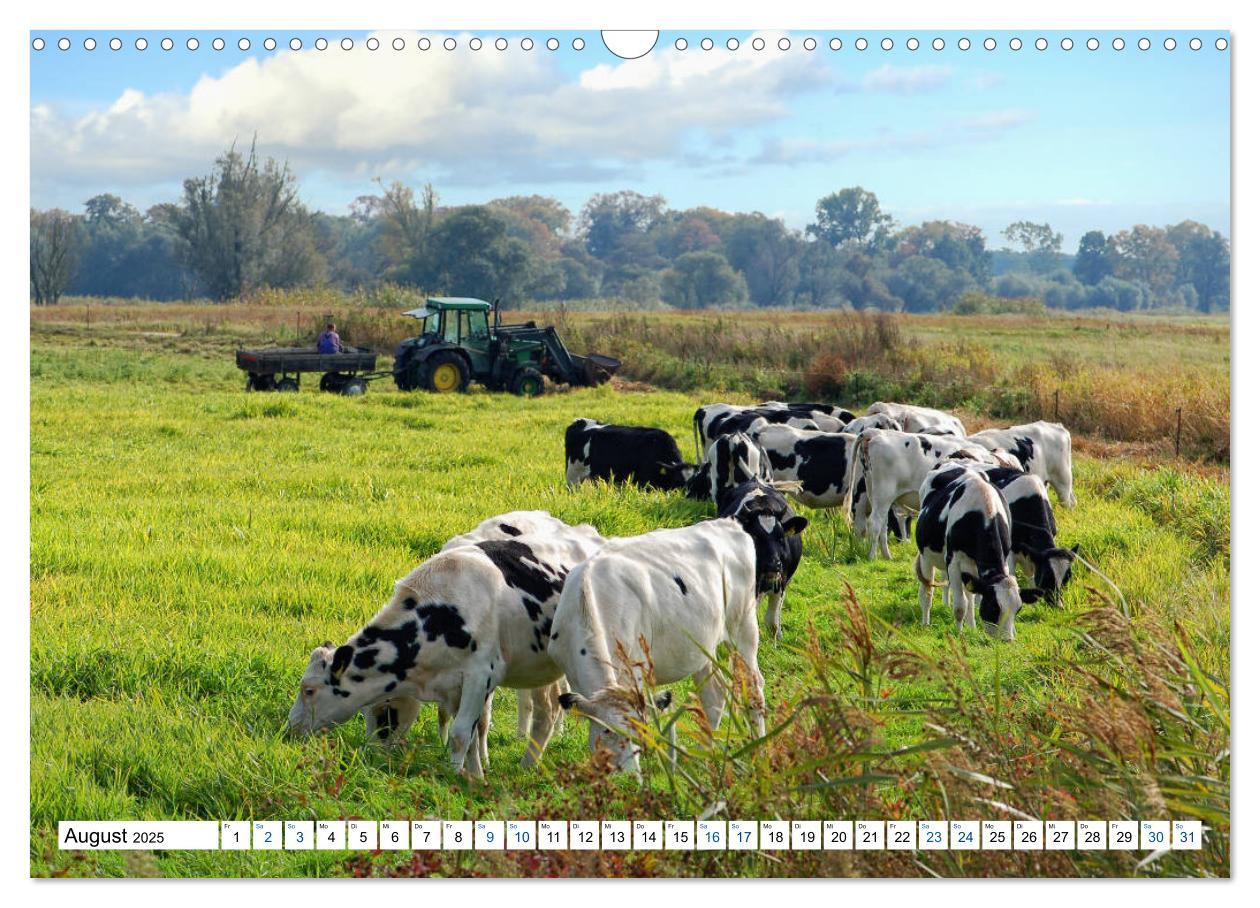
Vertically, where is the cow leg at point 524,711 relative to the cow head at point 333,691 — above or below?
below

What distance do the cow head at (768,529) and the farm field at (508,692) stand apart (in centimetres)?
50

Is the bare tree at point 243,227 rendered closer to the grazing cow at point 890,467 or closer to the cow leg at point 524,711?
the cow leg at point 524,711

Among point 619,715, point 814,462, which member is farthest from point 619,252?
point 619,715

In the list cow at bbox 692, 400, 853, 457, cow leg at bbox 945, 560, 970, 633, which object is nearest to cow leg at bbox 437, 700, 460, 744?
cow leg at bbox 945, 560, 970, 633

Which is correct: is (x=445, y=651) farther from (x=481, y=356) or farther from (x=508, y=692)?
(x=481, y=356)

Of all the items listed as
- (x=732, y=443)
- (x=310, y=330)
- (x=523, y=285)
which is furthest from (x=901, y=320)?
(x=310, y=330)

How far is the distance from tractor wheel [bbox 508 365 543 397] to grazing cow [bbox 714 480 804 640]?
1672 cm

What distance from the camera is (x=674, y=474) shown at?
14250mm

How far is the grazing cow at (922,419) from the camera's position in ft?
48.2

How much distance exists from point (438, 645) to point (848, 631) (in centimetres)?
252

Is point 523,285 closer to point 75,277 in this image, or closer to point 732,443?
point 732,443

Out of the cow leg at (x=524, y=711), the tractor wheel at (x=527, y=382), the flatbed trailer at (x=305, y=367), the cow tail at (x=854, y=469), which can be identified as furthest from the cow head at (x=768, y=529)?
the tractor wheel at (x=527, y=382)

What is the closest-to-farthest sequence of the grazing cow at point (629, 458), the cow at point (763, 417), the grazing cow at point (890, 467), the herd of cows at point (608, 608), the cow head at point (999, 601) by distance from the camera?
the herd of cows at point (608, 608) < the cow head at point (999, 601) < the grazing cow at point (890, 467) < the grazing cow at point (629, 458) < the cow at point (763, 417)

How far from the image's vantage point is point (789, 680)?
7125mm
